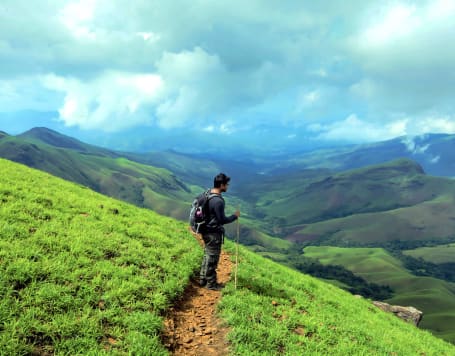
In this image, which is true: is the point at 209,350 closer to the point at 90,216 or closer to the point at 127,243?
the point at 127,243

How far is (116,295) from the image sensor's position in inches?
425

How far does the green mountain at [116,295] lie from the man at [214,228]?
96cm

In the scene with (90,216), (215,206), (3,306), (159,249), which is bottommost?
(3,306)

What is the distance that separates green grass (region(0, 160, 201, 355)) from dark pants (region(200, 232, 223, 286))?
37.6 inches

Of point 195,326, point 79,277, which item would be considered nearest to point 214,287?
point 195,326

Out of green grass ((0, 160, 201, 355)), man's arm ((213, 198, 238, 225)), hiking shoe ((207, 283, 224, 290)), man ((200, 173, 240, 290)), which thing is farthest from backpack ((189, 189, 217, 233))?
hiking shoe ((207, 283, 224, 290))

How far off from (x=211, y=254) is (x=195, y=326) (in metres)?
3.23

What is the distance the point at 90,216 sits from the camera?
16.8m

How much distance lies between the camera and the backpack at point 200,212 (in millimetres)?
13078

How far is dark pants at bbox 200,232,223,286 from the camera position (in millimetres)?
13367

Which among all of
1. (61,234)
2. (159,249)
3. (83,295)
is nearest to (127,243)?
(159,249)

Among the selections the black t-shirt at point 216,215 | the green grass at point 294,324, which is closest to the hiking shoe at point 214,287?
the green grass at point 294,324

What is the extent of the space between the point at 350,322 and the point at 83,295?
12.6 metres

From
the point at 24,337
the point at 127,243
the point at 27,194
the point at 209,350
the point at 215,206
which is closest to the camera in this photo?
the point at 24,337
